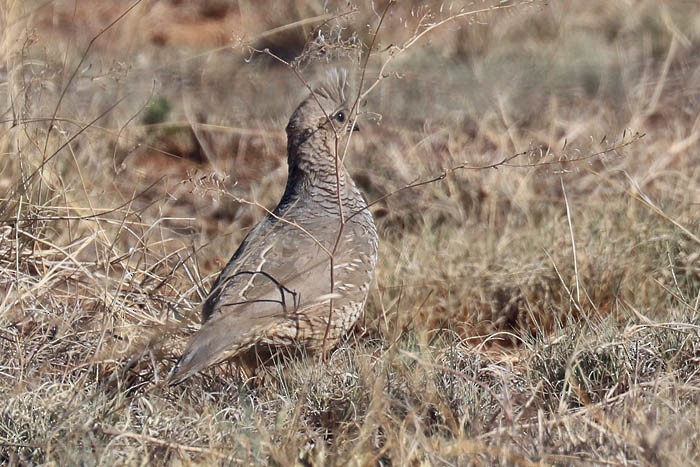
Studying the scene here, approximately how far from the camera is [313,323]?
13.3 ft

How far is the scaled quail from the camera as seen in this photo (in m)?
3.81

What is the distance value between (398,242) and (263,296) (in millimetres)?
1696

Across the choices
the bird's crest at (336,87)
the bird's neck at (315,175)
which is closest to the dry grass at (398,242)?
the bird's crest at (336,87)

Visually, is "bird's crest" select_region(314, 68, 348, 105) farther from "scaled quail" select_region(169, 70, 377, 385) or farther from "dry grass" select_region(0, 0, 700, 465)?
"dry grass" select_region(0, 0, 700, 465)

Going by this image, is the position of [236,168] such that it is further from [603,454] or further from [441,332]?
[603,454]

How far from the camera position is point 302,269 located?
405 cm

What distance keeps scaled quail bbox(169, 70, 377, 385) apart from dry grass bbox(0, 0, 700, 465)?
144 mm

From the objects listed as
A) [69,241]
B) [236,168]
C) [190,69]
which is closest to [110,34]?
[190,69]

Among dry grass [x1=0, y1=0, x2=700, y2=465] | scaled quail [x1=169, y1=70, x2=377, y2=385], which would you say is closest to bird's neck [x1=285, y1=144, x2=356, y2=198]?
scaled quail [x1=169, y1=70, x2=377, y2=385]

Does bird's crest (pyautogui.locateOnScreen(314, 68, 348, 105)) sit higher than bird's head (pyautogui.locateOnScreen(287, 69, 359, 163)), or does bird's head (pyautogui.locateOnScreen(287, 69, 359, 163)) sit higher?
bird's crest (pyautogui.locateOnScreen(314, 68, 348, 105))

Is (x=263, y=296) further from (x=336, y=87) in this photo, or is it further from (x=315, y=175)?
(x=336, y=87)

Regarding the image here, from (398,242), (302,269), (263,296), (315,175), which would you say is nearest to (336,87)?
(315,175)

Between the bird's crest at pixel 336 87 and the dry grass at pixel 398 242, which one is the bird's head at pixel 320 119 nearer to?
the bird's crest at pixel 336 87

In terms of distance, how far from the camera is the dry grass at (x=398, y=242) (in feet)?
10.0
